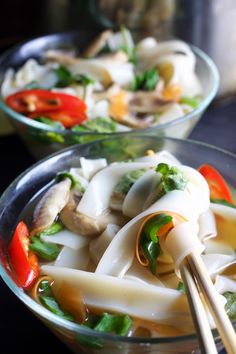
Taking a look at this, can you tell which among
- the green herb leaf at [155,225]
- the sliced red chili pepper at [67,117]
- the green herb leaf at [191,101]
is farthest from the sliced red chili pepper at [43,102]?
the green herb leaf at [155,225]

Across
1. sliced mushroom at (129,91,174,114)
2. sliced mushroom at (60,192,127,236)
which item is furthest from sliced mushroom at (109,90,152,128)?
sliced mushroom at (60,192,127,236)

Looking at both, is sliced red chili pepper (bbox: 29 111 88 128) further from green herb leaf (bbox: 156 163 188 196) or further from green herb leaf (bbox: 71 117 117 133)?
green herb leaf (bbox: 156 163 188 196)

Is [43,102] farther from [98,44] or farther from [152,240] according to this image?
[152,240]

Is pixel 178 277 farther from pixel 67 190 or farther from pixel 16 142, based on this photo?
pixel 16 142

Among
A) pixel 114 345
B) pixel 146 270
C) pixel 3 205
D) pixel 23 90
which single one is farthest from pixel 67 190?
pixel 23 90

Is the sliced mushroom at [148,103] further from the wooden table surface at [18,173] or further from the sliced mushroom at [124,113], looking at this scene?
the wooden table surface at [18,173]
